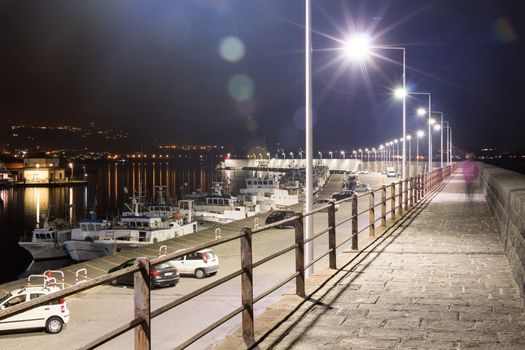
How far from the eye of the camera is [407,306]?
759 cm

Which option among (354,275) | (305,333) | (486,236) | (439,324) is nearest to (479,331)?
(439,324)

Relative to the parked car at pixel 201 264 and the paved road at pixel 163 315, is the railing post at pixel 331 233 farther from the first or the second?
the parked car at pixel 201 264

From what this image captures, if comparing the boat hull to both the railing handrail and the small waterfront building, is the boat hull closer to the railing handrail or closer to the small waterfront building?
the railing handrail

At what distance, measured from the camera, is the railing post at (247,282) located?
585 centimetres

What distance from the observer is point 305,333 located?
20.8 feet

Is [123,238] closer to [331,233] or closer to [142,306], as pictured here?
[331,233]

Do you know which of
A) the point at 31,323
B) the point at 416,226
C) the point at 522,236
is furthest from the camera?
the point at 31,323

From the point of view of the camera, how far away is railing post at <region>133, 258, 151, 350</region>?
13.1ft

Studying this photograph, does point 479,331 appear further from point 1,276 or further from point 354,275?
point 1,276

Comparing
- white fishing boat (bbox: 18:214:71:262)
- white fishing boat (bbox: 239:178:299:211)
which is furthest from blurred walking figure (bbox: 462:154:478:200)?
white fishing boat (bbox: 18:214:71:262)

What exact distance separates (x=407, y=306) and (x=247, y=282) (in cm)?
273

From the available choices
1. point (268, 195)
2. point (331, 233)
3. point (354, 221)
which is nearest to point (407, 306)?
point (331, 233)

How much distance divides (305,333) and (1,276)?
49.6m

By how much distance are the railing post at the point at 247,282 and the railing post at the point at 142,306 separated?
189cm
